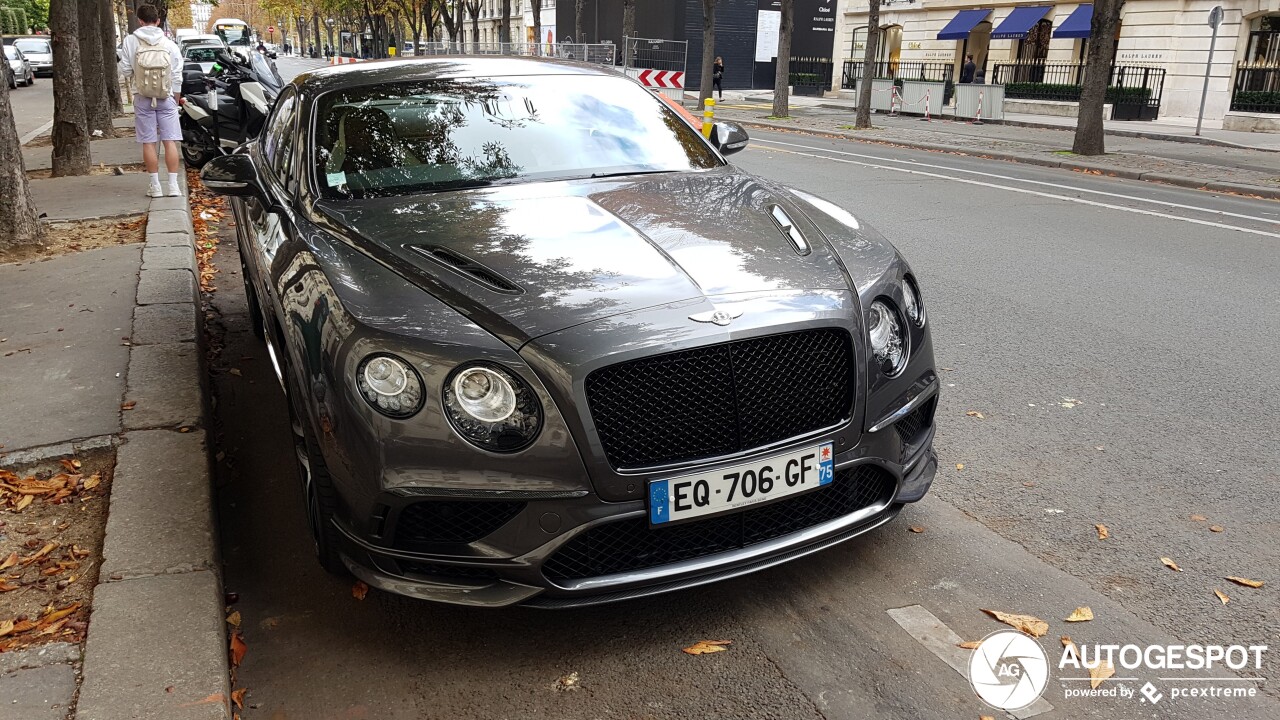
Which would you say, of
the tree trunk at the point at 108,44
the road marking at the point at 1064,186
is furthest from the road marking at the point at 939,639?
the tree trunk at the point at 108,44

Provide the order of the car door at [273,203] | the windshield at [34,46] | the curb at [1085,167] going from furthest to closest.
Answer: the windshield at [34,46] → the curb at [1085,167] → the car door at [273,203]

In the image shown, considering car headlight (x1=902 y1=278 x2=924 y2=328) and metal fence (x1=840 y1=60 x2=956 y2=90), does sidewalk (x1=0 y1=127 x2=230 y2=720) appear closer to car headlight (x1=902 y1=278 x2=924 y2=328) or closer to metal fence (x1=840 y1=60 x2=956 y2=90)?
car headlight (x1=902 y1=278 x2=924 y2=328)

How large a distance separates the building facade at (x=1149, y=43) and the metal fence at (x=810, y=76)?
4.82 m

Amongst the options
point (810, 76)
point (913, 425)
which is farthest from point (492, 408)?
point (810, 76)

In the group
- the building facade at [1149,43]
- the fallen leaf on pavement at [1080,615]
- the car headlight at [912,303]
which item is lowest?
the fallen leaf on pavement at [1080,615]

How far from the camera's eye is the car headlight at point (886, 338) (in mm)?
3045

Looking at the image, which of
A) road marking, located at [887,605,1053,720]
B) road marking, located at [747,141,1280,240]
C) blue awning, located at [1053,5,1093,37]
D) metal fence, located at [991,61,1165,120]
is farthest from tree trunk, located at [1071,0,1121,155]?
road marking, located at [887,605,1053,720]

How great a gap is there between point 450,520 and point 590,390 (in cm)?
51

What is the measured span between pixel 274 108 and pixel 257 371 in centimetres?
142

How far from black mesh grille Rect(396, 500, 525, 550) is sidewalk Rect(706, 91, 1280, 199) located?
14106 mm

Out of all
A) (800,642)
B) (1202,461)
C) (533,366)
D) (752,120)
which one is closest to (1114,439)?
(1202,461)

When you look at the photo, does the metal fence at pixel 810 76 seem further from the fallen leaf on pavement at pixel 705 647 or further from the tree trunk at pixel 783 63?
the fallen leaf on pavement at pixel 705 647

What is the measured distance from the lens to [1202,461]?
420 cm

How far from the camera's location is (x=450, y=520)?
2.68 meters
